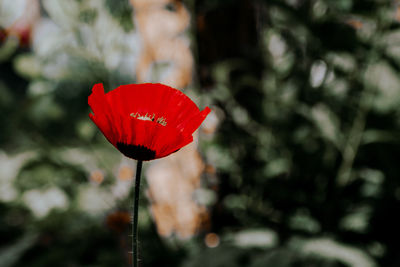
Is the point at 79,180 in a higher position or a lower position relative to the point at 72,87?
lower

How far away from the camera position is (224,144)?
4.31ft

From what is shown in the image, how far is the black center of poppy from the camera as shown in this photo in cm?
32

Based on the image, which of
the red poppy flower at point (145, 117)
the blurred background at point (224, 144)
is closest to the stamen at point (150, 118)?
the red poppy flower at point (145, 117)

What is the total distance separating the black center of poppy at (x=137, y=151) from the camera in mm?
320

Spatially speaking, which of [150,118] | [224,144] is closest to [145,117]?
[150,118]

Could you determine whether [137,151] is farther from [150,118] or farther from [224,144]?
[224,144]

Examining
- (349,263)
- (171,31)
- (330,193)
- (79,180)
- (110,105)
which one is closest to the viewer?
(110,105)

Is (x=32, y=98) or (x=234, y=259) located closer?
(x=234, y=259)

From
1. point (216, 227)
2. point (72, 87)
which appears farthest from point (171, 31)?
point (216, 227)

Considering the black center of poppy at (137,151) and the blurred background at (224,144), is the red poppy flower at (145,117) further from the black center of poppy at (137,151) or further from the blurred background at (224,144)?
the blurred background at (224,144)

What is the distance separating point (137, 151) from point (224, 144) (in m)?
1.00

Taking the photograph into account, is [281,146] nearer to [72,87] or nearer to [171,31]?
[171,31]

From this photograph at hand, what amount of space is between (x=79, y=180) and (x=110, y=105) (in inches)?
33.2

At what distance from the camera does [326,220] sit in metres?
1.11
